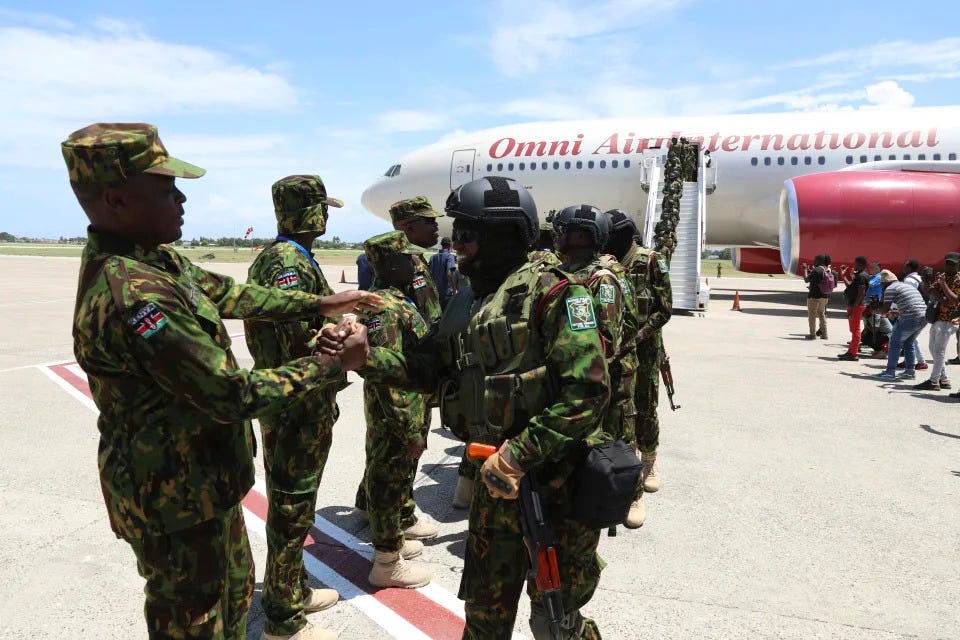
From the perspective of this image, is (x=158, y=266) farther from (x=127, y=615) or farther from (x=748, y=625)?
(x=748, y=625)

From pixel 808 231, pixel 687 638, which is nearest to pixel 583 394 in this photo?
pixel 687 638

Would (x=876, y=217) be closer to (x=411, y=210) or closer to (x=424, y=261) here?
(x=411, y=210)

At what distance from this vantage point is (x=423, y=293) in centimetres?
399

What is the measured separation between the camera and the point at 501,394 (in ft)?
7.63

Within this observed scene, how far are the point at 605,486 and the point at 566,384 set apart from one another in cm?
37

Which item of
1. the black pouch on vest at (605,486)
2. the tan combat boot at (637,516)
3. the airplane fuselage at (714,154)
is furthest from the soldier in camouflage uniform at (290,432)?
the airplane fuselage at (714,154)

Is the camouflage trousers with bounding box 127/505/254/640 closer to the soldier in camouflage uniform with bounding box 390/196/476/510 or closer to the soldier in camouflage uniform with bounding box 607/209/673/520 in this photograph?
the soldier in camouflage uniform with bounding box 390/196/476/510

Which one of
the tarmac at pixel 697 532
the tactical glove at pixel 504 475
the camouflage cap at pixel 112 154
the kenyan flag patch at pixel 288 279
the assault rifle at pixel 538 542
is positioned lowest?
the tarmac at pixel 697 532

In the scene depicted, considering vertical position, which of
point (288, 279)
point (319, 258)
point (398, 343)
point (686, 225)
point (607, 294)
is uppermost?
point (686, 225)

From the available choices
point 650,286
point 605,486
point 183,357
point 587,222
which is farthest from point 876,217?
point 183,357

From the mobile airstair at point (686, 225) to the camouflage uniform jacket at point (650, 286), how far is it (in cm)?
1138

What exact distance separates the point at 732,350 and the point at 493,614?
412 inches

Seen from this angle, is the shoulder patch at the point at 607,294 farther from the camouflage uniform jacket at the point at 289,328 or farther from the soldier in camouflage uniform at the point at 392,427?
the camouflage uniform jacket at the point at 289,328

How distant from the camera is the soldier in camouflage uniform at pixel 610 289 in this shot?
3881mm
